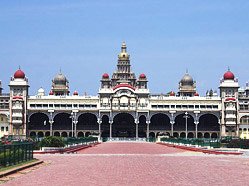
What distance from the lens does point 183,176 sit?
18.8 metres

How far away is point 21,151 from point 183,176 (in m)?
8.26

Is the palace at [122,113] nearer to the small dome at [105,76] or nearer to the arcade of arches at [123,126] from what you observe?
the arcade of arches at [123,126]

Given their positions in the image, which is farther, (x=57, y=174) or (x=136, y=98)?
(x=136, y=98)

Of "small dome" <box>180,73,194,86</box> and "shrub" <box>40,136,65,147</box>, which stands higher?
"small dome" <box>180,73,194,86</box>

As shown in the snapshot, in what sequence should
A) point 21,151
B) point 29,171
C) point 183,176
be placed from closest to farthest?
point 183,176, point 29,171, point 21,151

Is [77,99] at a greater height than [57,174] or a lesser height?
greater

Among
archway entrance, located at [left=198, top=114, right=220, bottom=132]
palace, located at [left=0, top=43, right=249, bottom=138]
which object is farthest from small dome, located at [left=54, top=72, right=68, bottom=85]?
archway entrance, located at [left=198, top=114, right=220, bottom=132]

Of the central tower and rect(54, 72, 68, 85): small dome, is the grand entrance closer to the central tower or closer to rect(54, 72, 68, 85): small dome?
the central tower

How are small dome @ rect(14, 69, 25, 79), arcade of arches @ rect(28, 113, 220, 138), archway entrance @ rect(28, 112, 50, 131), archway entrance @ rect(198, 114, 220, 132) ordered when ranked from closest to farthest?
arcade of arches @ rect(28, 113, 220, 138) → archway entrance @ rect(28, 112, 50, 131) → archway entrance @ rect(198, 114, 220, 132) → small dome @ rect(14, 69, 25, 79)

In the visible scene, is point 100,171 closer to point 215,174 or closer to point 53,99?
point 215,174

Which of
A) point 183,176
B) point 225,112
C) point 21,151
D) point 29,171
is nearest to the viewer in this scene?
point 183,176

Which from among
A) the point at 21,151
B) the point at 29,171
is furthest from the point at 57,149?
the point at 29,171

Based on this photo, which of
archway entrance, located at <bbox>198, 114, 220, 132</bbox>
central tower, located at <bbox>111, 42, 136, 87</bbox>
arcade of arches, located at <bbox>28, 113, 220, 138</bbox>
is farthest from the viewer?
central tower, located at <bbox>111, 42, 136, 87</bbox>

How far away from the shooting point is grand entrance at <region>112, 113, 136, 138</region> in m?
121
